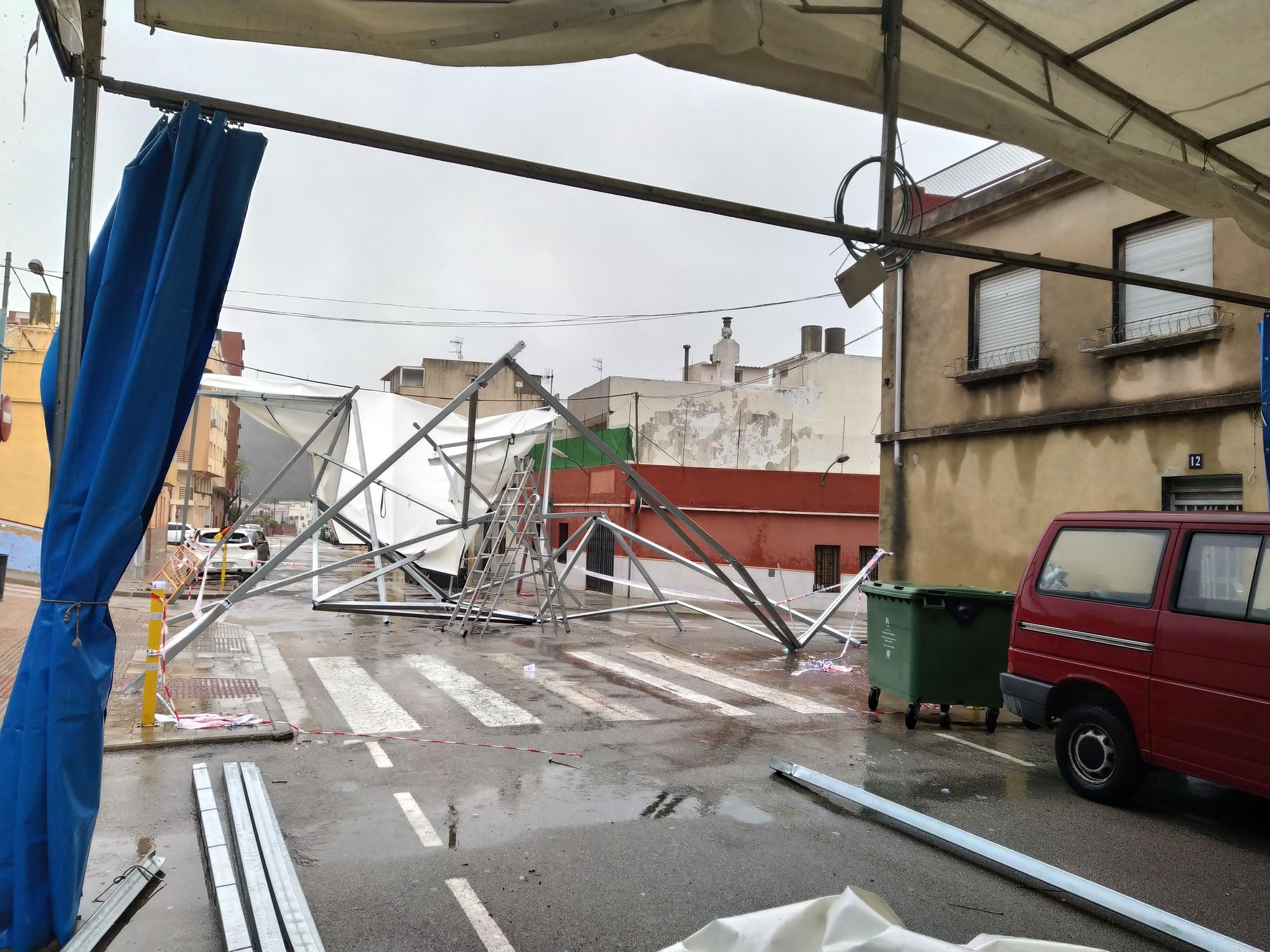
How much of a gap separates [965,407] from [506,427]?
9.17m

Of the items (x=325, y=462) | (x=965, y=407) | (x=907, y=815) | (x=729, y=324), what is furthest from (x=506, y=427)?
(x=729, y=324)

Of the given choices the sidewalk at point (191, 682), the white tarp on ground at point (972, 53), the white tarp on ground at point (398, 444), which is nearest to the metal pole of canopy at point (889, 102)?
the white tarp on ground at point (972, 53)

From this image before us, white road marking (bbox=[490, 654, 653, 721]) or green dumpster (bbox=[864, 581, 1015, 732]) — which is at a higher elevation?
green dumpster (bbox=[864, 581, 1015, 732])

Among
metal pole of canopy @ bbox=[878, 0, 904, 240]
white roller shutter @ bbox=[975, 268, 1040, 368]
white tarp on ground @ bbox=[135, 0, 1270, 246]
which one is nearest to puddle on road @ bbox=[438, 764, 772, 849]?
metal pole of canopy @ bbox=[878, 0, 904, 240]

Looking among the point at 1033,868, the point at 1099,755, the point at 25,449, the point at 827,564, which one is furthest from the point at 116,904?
the point at 827,564

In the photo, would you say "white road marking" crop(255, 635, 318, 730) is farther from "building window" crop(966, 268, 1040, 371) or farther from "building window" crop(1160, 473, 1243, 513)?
"building window" crop(966, 268, 1040, 371)

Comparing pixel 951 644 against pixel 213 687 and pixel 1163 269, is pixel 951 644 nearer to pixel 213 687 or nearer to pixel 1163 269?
pixel 1163 269

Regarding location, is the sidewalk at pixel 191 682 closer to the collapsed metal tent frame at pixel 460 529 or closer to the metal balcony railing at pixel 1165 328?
the collapsed metal tent frame at pixel 460 529

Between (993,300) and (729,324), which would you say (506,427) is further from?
(729,324)

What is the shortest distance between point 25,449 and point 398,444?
9.03 meters

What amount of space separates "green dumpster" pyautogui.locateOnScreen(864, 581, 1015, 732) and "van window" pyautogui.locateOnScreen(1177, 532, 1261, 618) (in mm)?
2562

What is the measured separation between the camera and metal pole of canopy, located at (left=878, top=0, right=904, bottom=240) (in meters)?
4.82

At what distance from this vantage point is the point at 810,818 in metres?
5.92

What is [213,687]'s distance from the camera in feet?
31.1
